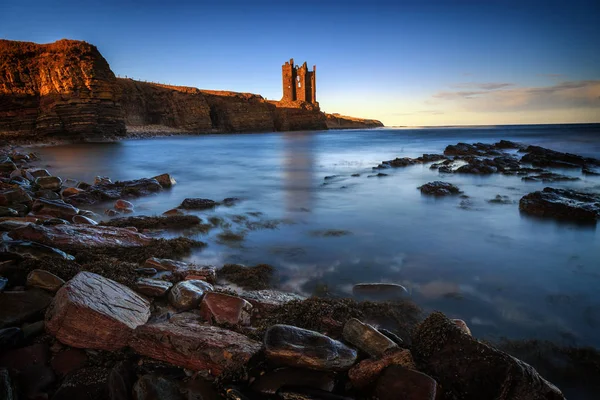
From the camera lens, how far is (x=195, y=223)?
564cm

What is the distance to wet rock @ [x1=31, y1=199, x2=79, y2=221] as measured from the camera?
542 cm

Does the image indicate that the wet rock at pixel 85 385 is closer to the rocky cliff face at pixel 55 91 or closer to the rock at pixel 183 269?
the rock at pixel 183 269

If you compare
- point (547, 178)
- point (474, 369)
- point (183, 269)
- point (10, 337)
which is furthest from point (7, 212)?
point (547, 178)

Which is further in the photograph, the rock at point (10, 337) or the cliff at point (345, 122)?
the cliff at point (345, 122)

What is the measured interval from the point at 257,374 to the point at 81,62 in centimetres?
3874

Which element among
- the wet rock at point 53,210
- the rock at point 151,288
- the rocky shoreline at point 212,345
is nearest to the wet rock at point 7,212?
the wet rock at point 53,210

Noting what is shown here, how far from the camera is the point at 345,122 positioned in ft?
453

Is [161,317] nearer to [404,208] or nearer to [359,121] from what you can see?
[404,208]

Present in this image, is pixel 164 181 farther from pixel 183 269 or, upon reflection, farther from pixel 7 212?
pixel 183 269

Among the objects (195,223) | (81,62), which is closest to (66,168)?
(195,223)

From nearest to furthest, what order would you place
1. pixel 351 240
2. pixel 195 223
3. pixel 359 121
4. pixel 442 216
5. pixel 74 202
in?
pixel 351 240
pixel 195 223
pixel 442 216
pixel 74 202
pixel 359 121

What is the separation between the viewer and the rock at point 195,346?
1.97 m

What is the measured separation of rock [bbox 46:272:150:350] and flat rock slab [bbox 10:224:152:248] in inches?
71.6

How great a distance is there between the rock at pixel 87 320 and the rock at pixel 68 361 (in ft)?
0.16
